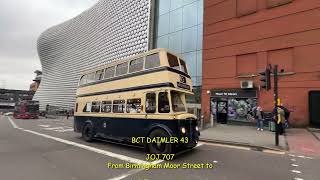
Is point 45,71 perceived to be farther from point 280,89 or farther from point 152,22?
point 280,89

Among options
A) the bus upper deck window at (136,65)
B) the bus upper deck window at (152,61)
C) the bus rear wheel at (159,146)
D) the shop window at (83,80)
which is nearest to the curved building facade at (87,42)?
the shop window at (83,80)

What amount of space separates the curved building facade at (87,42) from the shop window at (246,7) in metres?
20.3

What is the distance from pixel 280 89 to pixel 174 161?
14.6m

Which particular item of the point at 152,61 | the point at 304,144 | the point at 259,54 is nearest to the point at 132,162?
the point at 152,61

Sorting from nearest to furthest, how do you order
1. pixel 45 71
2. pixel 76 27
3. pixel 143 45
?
pixel 143 45 → pixel 76 27 → pixel 45 71

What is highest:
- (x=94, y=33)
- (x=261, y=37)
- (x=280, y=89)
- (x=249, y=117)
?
(x=94, y=33)

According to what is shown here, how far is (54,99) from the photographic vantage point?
298 ft

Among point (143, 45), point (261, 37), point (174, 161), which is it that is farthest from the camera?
point (143, 45)

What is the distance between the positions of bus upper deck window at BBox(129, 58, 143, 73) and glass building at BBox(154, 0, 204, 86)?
784 inches

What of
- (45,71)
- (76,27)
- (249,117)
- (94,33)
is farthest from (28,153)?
(45,71)

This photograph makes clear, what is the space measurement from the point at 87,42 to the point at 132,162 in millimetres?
72323

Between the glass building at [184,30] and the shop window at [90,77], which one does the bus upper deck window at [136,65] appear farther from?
the glass building at [184,30]

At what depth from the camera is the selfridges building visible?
3853cm

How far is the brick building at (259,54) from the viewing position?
19.9m
